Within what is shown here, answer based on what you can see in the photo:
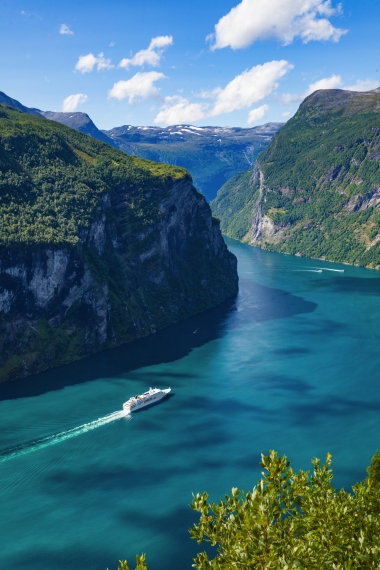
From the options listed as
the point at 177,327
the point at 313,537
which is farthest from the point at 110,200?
the point at 313,537

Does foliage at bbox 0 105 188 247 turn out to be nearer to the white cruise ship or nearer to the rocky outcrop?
the rocky outcrop

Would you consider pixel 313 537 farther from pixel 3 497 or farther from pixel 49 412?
pixel 49 412

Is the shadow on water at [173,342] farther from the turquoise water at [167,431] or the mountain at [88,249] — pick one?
the mountain at [88,249]

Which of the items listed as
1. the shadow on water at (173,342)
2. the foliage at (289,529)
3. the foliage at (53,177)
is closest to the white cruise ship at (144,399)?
the shadow on water at (173,342)

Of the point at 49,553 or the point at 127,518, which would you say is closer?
the point at 49,553

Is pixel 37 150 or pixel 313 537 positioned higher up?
pixel 37 150

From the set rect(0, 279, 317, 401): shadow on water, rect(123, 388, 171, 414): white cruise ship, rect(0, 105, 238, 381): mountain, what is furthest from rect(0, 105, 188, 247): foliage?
rect(123, 388, 171, 414): white cruise ship

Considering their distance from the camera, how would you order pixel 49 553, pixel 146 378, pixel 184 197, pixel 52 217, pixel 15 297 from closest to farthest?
pixel 49 553, pixel 146 378, pixel 15 297, pixel 52 217, pixel 184 197
